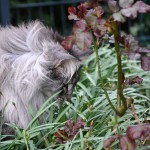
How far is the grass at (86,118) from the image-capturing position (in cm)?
284

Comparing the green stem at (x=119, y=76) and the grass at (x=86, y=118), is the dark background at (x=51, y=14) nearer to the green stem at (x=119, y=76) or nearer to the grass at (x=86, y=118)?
the grass at (x=86, y=118)

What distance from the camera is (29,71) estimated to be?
314 cm

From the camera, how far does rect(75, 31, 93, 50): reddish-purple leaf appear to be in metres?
2.35

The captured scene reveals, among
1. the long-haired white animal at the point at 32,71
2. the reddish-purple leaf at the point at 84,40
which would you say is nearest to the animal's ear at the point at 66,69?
the long-haired white animal at the point at 32,71

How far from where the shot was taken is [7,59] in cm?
319

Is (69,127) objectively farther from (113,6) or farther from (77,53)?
(113,6)

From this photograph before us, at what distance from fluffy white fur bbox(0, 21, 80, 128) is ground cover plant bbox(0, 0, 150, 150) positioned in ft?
0.32

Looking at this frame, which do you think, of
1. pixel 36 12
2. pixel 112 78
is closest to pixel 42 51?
pixel 112 78

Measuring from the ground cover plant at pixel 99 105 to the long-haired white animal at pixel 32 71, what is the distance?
92mm

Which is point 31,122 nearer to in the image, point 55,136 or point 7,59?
point 55,136

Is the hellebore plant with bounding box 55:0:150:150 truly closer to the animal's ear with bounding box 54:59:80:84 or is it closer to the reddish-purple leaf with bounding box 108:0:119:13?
the reddish-purple leaf with bounding box 108:0:119:13

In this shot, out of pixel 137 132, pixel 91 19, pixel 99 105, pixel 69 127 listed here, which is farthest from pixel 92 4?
pixel 99 105

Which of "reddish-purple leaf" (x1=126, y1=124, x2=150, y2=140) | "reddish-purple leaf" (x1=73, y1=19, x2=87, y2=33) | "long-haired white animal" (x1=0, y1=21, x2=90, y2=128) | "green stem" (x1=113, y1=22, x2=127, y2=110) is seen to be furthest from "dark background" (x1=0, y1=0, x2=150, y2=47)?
"reddish-purple leaf" (x1=126, y1=124, x2=150, y2=140)

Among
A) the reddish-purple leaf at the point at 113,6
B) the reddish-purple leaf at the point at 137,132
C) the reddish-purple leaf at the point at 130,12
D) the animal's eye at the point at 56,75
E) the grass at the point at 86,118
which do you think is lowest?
the grass at the point at 86,118
